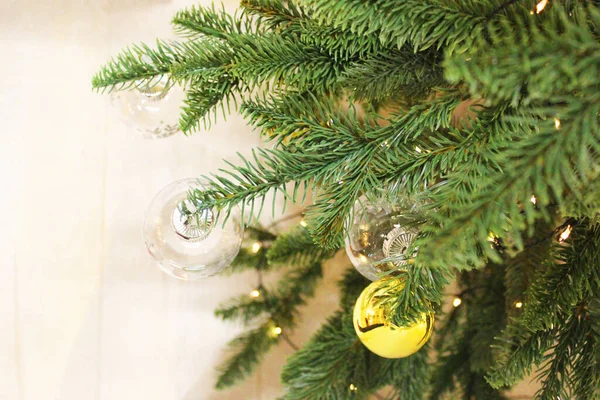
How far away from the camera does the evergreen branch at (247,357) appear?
695 mm

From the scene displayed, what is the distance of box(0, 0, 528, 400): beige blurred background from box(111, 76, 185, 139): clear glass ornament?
0.62 feet

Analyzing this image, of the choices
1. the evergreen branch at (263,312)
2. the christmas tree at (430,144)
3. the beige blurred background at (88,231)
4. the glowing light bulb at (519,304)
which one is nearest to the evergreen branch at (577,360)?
the christmas tree at (430,144)

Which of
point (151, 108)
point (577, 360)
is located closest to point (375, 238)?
point (577, 360)

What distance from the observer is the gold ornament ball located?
0.41m

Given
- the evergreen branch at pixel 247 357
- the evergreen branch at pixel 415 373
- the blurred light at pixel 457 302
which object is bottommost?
the evergreen branch at pixel 247 357

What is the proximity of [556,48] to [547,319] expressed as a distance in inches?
9.2

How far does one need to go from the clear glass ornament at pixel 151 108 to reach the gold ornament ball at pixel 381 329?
280mm

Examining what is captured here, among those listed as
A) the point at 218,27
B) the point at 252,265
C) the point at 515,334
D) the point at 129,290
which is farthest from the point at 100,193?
the point at 515,334

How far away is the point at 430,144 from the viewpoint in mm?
368

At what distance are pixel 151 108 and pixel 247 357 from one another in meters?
0.36

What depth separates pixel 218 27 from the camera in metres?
0.42

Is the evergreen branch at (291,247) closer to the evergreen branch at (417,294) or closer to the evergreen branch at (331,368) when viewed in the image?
the evergreen branch at (331,368)

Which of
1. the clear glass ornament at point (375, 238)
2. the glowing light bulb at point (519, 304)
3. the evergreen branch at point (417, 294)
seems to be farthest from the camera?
the glowing light bulb at point (519, 304)

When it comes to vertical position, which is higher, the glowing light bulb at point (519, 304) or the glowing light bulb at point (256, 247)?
the glowing light bulb at point (519, 304)
